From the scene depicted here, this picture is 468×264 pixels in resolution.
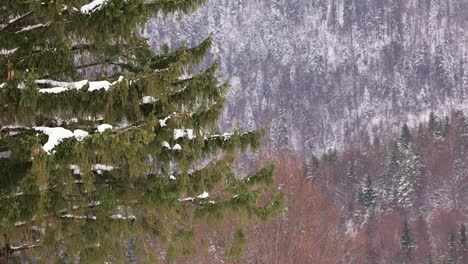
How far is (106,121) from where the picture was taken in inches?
233

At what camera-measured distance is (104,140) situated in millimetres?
5113

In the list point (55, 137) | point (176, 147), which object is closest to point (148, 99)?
point (176, 147)

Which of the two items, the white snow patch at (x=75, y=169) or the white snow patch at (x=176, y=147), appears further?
the white snow patch at (x=176, y=147)

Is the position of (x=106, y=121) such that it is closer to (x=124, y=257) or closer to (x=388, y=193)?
(x=124, y=257)

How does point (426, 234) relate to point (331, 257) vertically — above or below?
below

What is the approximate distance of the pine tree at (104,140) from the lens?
5430 millimetres

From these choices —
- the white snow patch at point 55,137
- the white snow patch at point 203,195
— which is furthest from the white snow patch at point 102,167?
the white snow patch at point 203,195

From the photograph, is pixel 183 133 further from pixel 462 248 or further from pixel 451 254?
pixel 462 248

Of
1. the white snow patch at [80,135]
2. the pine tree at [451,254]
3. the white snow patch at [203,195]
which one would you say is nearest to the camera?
the white snow patch at [80,135]

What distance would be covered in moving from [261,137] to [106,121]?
66.6 inches

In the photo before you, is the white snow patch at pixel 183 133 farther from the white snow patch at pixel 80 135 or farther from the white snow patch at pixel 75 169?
the white snow patch at pixel 80 135

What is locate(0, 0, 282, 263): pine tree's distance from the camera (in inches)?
214

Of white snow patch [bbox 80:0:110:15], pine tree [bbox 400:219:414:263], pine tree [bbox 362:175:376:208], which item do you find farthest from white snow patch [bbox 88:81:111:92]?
pine tree [bbox 362:175:376:208]

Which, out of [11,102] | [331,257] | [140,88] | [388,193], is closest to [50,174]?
[11,102]
